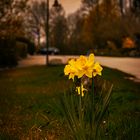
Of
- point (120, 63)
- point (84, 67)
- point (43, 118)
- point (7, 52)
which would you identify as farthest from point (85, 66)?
point (120, 63)

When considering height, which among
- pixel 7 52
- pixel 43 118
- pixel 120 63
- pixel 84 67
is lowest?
pixel 120 63

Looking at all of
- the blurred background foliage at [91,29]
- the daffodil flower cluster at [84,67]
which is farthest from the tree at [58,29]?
the daffodil flower cluster at [84,67]

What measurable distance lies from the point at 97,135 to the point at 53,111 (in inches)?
135

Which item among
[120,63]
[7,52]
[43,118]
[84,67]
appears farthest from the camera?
[120,63]

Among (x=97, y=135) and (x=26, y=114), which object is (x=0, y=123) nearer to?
(x=26, y=114)

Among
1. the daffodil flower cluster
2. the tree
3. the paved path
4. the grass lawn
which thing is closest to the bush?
the paved path

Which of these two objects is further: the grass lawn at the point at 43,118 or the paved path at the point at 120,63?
the paved path at the point at 120,63

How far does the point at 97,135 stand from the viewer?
14.7 feet

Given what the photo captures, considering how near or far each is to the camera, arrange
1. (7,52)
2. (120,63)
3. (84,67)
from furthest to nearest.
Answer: (120,63)
(7,52)
(84,67)

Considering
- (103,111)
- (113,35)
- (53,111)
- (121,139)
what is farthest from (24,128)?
(113,35)

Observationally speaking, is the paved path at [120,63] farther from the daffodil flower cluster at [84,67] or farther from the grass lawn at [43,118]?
the daffodil flower cluster at [84,67]

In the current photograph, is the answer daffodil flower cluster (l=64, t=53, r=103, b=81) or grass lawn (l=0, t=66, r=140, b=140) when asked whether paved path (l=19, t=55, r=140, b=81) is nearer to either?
grass lawn (l=0, t=66, r=140, b=140)

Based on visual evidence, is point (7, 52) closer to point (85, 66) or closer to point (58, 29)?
point (85, 66)

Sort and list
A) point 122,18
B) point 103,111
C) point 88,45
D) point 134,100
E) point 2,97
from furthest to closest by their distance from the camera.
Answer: point 88,45 < point 122,18 < point 2,97 < point 134,100 < point 103,111
